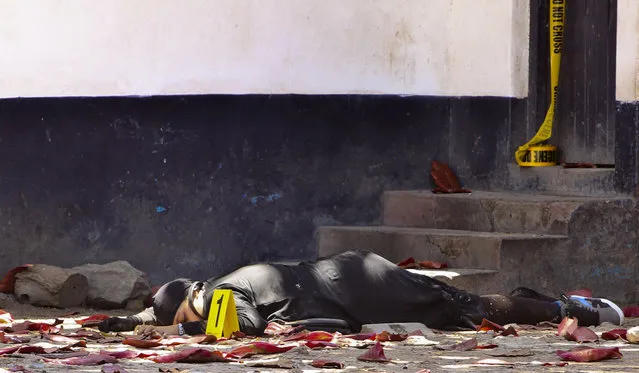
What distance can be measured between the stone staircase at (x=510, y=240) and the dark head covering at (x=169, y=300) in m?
1.65

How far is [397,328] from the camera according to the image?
629 cm

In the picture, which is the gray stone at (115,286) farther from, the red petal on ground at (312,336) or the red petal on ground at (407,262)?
the red petal on ground at (312,336)

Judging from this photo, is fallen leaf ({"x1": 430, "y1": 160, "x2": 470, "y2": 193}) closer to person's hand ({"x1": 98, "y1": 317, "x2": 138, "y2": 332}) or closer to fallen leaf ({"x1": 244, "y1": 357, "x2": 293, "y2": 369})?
person's hand ({"x1": 98, "y1": 317, "x2": 138, "y2": 332})

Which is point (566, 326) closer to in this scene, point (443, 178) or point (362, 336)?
point (362, 336)

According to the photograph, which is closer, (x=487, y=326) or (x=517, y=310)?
(x=487, y=326)

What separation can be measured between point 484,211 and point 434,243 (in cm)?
42

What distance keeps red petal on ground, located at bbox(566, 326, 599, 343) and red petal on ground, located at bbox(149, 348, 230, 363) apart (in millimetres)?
1650

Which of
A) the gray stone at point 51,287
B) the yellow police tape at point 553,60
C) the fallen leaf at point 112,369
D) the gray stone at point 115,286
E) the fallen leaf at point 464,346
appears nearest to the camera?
the fallen leaf at point 112,369

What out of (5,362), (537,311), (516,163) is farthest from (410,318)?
(516,163)

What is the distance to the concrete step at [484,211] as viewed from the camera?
7.91 meters

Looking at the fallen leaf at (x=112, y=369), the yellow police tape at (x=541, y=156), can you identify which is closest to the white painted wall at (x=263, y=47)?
the yellow police tape at (x=541, y=156)

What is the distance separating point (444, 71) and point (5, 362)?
448cm

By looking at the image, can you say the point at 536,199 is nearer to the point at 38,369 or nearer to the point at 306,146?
the point at 306,146

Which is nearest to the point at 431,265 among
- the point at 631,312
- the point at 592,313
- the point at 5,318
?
the point at 631,312
